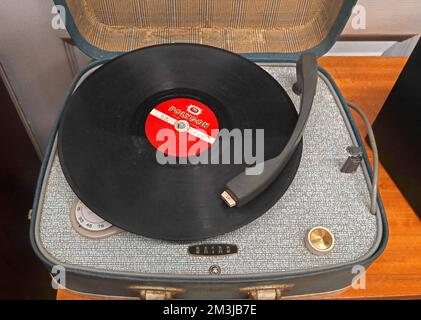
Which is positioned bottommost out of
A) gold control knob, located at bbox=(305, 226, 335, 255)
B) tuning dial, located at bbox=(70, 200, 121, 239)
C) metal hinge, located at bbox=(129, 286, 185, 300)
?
metal hinge, located at bbox=(129, 286, 185, 300)

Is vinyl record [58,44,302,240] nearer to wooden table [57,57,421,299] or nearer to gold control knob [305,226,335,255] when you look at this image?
gold control knob [305,226,335,255]

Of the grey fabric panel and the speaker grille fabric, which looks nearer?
the grey fabric panel

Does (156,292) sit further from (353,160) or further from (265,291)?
(353,160)

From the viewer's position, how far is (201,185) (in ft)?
2.15

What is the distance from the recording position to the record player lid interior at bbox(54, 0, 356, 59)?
851mm

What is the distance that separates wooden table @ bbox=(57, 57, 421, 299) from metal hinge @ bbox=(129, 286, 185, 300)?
0.41 ft

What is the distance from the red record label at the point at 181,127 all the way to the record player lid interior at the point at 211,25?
193mm

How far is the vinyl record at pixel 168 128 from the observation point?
0.63m

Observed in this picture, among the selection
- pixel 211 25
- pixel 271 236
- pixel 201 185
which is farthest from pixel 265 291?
pixel 211 25

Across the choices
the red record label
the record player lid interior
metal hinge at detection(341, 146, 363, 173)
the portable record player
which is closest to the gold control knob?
the portable record player

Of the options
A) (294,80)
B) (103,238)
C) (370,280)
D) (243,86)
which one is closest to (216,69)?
(243,86)

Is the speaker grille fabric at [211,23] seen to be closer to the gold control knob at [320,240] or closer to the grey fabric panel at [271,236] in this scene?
the grey fabric panel at [271,236]

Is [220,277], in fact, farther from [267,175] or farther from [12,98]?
[12,98]
